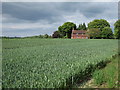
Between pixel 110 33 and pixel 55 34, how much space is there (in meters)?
30.9

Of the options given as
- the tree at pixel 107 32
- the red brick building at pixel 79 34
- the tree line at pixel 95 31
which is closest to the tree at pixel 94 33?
the tree line at pixel 95 31

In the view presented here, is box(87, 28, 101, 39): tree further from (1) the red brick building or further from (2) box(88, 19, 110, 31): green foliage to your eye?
(2) box(88, 19, 110, 31): green foliage

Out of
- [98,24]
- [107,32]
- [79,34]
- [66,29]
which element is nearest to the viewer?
[107,32]

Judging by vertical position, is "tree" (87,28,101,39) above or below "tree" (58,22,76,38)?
below

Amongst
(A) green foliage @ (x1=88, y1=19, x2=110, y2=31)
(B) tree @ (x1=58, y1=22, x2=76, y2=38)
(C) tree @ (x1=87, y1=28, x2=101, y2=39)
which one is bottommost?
(C) tree @ (x1=87, y1=28, x2=101, y2=39)

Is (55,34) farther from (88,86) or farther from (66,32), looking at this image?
(88,86)

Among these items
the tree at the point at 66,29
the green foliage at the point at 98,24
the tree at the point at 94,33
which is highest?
the green foliage at the point at 98,24

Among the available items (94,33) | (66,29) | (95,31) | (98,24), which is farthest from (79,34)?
(98,24)

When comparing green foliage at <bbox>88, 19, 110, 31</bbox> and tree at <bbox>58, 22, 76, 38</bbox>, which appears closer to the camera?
tree at <bbox>58, 22, 76, 38</bbox>

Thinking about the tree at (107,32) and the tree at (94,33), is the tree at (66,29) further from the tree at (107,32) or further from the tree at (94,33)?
the tree at (107,32)

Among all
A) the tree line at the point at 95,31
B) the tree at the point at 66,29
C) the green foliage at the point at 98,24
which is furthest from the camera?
the green foliage at the point at 98,24

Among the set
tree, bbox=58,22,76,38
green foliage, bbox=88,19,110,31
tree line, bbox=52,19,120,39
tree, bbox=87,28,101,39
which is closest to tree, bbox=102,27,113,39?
tree line, bbox=52,19,120,39

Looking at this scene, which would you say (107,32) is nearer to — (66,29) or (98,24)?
(98,24)

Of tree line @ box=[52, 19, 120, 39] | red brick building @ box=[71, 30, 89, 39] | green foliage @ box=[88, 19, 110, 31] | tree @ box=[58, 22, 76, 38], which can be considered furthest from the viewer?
green foliage @ box=[88, 19, 110, 31]
